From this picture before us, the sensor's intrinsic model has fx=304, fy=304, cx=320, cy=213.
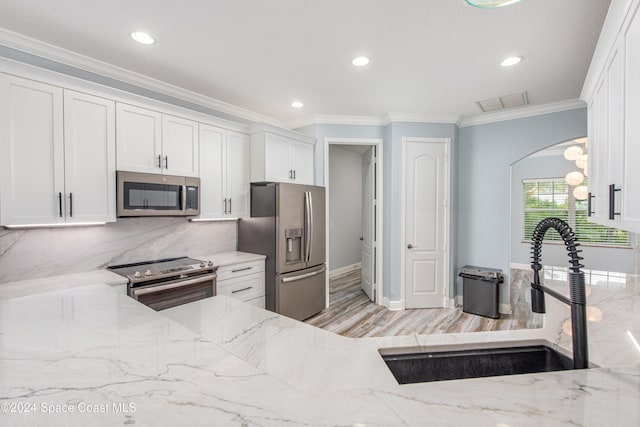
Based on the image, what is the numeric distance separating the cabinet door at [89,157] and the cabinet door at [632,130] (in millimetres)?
3240

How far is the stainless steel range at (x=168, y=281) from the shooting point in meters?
2.40

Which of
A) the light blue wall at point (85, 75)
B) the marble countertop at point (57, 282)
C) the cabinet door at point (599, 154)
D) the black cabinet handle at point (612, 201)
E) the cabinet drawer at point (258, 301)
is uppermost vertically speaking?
the light blue wall at point (85, 75)

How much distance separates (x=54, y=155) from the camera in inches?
87.2

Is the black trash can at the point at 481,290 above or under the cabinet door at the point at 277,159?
under

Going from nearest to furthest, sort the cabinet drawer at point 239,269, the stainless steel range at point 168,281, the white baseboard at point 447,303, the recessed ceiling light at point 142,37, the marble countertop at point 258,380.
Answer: the marble countertop at point 258,380 < the recessed ceiling light at point 142,37 < the stainless steel range at point 168,281 < the cabinet drawer at point 239,269 < the white baseboard at point 447,303

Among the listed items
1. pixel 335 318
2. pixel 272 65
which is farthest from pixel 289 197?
pixel 335 318

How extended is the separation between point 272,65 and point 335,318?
292 centimetres

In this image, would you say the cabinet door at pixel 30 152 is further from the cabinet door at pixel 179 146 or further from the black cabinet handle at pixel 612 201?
the black cabinet handle at pixel 612 201

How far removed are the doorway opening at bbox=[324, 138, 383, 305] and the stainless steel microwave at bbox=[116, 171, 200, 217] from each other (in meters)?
1.85

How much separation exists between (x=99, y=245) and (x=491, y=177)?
180 inches

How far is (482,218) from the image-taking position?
4.18 metres

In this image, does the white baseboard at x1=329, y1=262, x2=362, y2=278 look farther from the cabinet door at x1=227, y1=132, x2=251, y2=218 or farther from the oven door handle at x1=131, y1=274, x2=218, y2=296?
the oven door handle at x1=131, y1=274, x2=218, y2=296

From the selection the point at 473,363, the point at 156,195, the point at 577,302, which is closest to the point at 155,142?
the point at 156,195

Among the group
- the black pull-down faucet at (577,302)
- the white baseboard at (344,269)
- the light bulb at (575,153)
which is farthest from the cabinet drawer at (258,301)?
the light bulb at (575,153)
